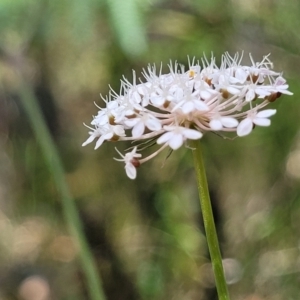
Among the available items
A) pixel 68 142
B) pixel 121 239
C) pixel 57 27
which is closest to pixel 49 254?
pixel 121 239

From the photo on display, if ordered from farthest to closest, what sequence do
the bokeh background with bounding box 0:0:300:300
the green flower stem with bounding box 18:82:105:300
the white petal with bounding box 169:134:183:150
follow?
the bokeh background with bounding box 0:0:300:300 < the green flower stem with bounding box 18:82:105:300 < the white petal with bounding box 169:134:183:150

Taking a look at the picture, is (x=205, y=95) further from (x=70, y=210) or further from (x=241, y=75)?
(x=70, y=210)

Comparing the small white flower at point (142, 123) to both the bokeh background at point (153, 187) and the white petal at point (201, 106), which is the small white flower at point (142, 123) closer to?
the white petal at point (201, 106)

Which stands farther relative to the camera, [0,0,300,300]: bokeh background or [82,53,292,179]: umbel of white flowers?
[0,0,300,300]: bokeh background

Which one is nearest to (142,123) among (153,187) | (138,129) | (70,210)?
(138,129)

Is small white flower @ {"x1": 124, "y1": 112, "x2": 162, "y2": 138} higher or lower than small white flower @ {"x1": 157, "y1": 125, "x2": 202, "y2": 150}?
above

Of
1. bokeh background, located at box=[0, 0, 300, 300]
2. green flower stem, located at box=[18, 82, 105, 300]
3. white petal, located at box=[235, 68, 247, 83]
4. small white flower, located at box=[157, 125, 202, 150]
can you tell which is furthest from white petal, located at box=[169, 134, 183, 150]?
bokeh background, located at box=[0, 0, 300, 300]

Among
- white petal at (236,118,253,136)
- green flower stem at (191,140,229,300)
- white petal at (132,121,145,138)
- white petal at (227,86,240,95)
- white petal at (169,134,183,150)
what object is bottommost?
green flower stem at (191,140,229,300)

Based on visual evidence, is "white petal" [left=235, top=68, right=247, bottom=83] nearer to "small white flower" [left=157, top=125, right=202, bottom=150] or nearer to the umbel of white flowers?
the umbel of white flowers
